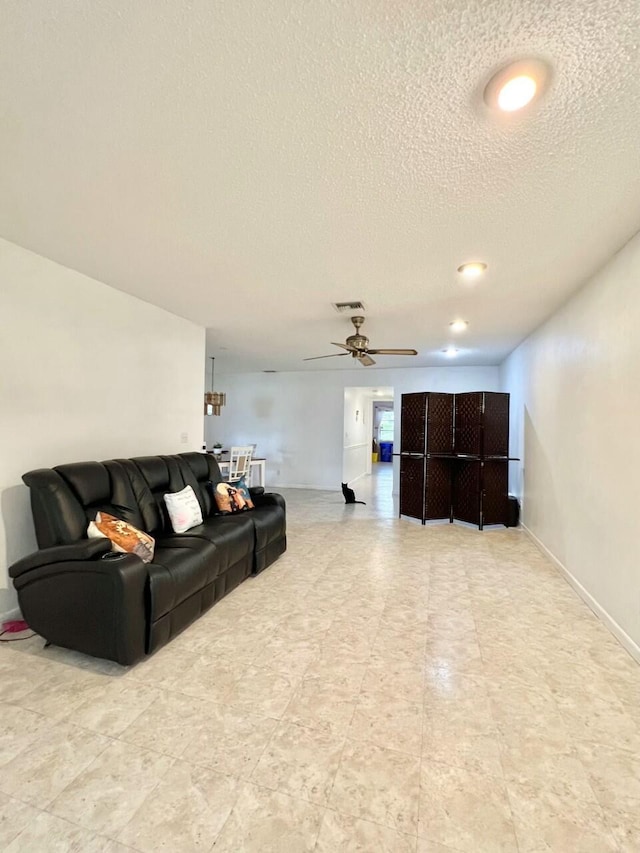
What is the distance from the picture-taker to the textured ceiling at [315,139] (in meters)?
1.16

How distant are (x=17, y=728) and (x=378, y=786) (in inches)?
61.2

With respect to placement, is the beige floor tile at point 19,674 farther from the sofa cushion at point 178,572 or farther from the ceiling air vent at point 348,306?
the ceiling air vent at point 348,306

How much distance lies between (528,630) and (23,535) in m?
3.47

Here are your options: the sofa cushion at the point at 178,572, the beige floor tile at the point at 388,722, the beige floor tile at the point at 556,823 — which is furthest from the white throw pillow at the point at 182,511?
the beige floor tile at the point at 556,823

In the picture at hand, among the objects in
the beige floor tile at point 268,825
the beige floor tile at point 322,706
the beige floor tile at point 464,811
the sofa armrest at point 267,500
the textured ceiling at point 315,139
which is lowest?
the beige floor tile at point 268,825

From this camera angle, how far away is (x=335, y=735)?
1685 millimetres

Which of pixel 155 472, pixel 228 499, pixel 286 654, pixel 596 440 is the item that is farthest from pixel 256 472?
pixel 596 440

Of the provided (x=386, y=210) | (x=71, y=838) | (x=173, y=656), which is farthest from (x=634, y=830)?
(x=386, y=210)

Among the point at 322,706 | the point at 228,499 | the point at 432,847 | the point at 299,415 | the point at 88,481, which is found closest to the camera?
the point at 432,847

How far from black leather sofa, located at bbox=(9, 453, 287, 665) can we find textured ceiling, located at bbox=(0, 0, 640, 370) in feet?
5.41

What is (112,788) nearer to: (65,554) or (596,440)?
(65,554)

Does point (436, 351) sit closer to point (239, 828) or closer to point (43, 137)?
point (43, 137)

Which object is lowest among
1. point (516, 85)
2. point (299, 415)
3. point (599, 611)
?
point (599, 611)

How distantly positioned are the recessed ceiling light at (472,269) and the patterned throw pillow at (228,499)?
2744 mm
